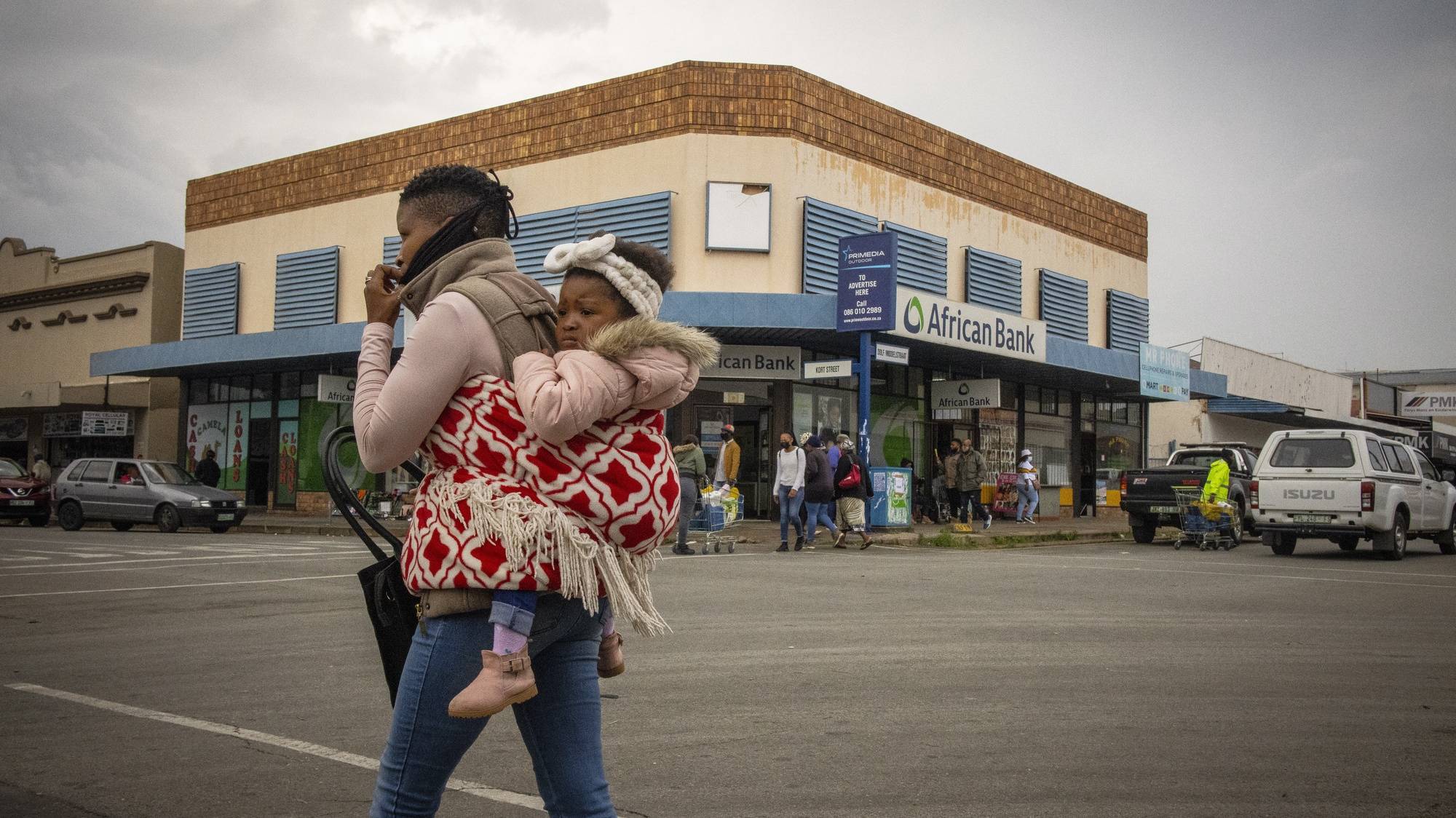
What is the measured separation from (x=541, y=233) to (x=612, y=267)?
24838 millimetres

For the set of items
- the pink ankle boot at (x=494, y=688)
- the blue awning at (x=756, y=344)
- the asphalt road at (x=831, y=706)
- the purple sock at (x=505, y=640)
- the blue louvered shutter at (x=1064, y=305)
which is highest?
the blue louvered shutter at (x=1064, y=305)

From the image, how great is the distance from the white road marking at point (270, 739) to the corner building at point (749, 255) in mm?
16777

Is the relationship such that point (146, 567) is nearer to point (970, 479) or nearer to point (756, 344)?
point (756, 344)

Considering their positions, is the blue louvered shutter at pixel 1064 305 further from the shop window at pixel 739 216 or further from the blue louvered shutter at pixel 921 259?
the shop window at pixel 739 216

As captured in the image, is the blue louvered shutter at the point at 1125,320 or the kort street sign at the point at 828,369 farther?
the blue louvered shutter at the point at 1125,320

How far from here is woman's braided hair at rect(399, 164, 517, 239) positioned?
2.76 metres

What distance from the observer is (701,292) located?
75.6ft

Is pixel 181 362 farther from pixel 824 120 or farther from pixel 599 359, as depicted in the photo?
pixel 599 359

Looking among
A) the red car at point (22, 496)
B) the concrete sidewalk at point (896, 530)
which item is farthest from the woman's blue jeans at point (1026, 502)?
the red car at point (22, 496)

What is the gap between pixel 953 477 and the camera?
25.5m

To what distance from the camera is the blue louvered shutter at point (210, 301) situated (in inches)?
1297

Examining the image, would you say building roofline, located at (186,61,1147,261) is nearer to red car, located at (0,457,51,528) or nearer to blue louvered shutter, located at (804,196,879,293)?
blue louvered shutter, located at (804,196,879,293)

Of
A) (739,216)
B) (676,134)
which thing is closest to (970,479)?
(739,216)

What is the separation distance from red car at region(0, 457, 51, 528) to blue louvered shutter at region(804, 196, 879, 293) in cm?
1672
